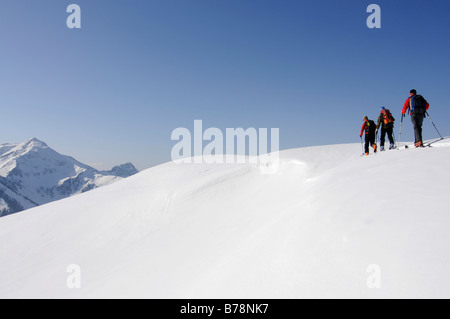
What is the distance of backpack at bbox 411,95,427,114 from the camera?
9.60m

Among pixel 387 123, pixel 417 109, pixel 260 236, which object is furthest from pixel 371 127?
pixel 260 236

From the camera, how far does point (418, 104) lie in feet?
31.6

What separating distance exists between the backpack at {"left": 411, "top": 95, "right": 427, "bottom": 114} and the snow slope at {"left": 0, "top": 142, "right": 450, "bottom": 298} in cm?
224

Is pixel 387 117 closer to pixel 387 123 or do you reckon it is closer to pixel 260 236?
pixel 387 123

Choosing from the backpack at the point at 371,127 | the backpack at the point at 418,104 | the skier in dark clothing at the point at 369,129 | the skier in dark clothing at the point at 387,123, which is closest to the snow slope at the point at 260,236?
the skier in dark clothing at the point at 369,129

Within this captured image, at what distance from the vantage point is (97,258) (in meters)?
9.45

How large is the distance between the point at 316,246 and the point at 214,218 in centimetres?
558

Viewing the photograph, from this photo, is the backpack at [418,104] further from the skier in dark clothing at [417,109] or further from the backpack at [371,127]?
the backpack at [371,127]

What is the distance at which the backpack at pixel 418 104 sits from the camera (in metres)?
9.60

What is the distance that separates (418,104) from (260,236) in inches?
349

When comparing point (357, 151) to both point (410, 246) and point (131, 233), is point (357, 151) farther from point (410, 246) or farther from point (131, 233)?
point (131, 233)

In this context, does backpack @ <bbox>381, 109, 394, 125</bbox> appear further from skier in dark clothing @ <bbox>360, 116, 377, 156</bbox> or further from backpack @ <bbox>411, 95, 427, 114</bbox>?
backpack @ <bbox>411, 95, 427, 114</bbox>

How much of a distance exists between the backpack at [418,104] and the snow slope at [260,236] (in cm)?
224

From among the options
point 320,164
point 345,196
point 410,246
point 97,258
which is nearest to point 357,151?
point 320,164
